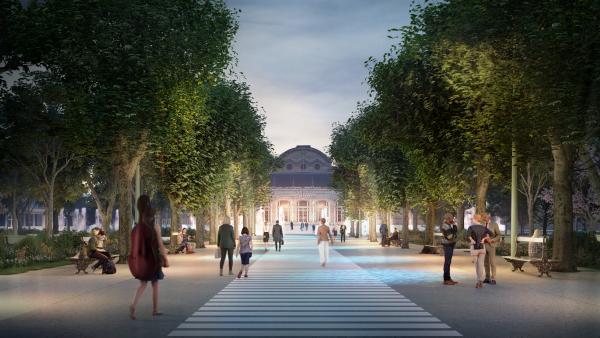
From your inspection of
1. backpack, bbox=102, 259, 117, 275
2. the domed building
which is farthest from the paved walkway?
the domed building

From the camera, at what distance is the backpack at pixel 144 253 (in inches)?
512

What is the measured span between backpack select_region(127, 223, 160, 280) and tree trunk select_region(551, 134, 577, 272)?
1689 centimetres

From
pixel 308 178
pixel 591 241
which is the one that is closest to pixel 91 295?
pixel 591 241

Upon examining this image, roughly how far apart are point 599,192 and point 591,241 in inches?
163

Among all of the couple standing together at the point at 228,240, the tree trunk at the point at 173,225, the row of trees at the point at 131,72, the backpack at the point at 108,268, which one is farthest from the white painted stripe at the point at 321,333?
the tree trunk at the point at 173,225

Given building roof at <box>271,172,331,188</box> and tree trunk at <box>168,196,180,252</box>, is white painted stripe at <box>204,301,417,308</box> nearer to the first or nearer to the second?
tree trunk at <box>168,196,180,252</box>

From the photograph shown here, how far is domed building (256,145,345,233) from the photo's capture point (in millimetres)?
164000

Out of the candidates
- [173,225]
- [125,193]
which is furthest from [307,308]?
[173,225]

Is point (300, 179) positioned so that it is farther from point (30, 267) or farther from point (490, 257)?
point (490, 257)

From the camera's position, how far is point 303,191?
163750 mm

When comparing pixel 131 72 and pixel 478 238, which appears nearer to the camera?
pixel 478 238

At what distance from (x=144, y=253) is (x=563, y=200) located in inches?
692

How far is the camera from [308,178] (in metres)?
168

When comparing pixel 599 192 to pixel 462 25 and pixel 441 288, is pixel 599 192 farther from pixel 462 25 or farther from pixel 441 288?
pixel 441 288
